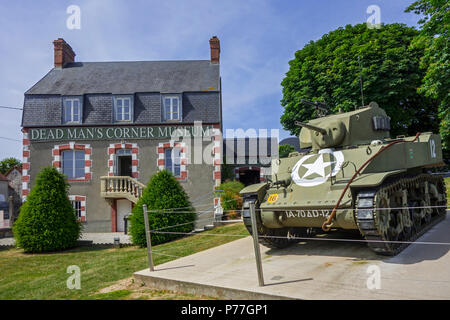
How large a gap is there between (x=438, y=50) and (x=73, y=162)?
17.9m

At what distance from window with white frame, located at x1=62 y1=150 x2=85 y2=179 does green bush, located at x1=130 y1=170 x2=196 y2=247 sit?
26.2 feet

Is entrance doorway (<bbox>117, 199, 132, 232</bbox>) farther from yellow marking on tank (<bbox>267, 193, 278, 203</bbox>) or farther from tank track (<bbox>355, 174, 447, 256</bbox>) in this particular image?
tank track (<bbox>355, 174, 447, 256</bbox>)

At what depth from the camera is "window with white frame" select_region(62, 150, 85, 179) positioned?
18484mm

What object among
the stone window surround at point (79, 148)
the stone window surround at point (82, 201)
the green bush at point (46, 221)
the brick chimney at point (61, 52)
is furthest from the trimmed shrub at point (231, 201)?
the brick chimney at point (61, 52)

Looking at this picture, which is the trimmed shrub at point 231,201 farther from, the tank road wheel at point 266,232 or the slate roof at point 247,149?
the tank road wheel at point 266,232

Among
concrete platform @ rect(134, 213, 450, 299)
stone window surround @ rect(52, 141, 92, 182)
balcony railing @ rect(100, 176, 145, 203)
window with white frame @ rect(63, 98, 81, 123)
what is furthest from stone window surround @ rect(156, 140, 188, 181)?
concrete platform @ rect(134, 213, 450, 299)

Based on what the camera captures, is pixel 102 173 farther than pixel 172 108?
No

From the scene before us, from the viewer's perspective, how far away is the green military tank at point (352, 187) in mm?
5762

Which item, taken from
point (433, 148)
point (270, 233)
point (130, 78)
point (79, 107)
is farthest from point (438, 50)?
point (79, 107)

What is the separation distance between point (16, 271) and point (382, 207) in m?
9.18

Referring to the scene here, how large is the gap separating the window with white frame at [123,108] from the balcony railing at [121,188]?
132 inches

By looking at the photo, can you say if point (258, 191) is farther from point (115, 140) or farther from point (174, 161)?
point (115, 140)

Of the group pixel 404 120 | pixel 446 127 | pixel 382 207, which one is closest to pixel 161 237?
pixel 382 207

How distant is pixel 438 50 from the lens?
13320 mm
